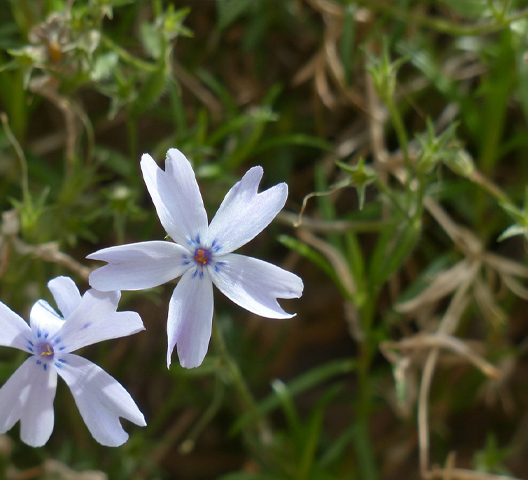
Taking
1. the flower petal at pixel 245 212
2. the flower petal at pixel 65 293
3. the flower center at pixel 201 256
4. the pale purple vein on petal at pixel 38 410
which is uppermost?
the flower petal at pixel 245 212

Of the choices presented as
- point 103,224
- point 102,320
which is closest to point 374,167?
point 103,224

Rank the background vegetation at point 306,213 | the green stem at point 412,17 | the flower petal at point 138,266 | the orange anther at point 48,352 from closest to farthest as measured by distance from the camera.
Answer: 1. the flower petal at point 138,266
2. the orange anther at point 48,352
3. the background vegetation at point 306,213
4. the green stem at point 412,17

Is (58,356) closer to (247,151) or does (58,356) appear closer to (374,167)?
(247,151)

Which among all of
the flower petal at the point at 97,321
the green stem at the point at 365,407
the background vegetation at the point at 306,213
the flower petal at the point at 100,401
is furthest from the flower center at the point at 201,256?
the green stem at the point at 365,407

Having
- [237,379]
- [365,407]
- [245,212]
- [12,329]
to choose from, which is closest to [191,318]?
[245,212]

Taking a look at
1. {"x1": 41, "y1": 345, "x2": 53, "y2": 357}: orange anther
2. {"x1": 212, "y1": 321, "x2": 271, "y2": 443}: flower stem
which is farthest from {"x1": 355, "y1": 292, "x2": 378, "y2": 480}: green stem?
{"x1": 41, "y1": 345, "x2": 53, "y2": 357}: orange anther

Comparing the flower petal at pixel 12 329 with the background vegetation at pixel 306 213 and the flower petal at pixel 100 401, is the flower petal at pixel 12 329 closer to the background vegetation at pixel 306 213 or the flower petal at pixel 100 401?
the flower petal at pixel 100 401

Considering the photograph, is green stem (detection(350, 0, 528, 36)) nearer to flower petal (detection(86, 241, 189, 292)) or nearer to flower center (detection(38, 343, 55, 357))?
flower petal (detection(86, 241, 189, 292))

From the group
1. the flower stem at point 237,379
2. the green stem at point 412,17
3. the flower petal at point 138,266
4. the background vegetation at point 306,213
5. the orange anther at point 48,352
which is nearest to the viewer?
the flower petal at point 138,266
